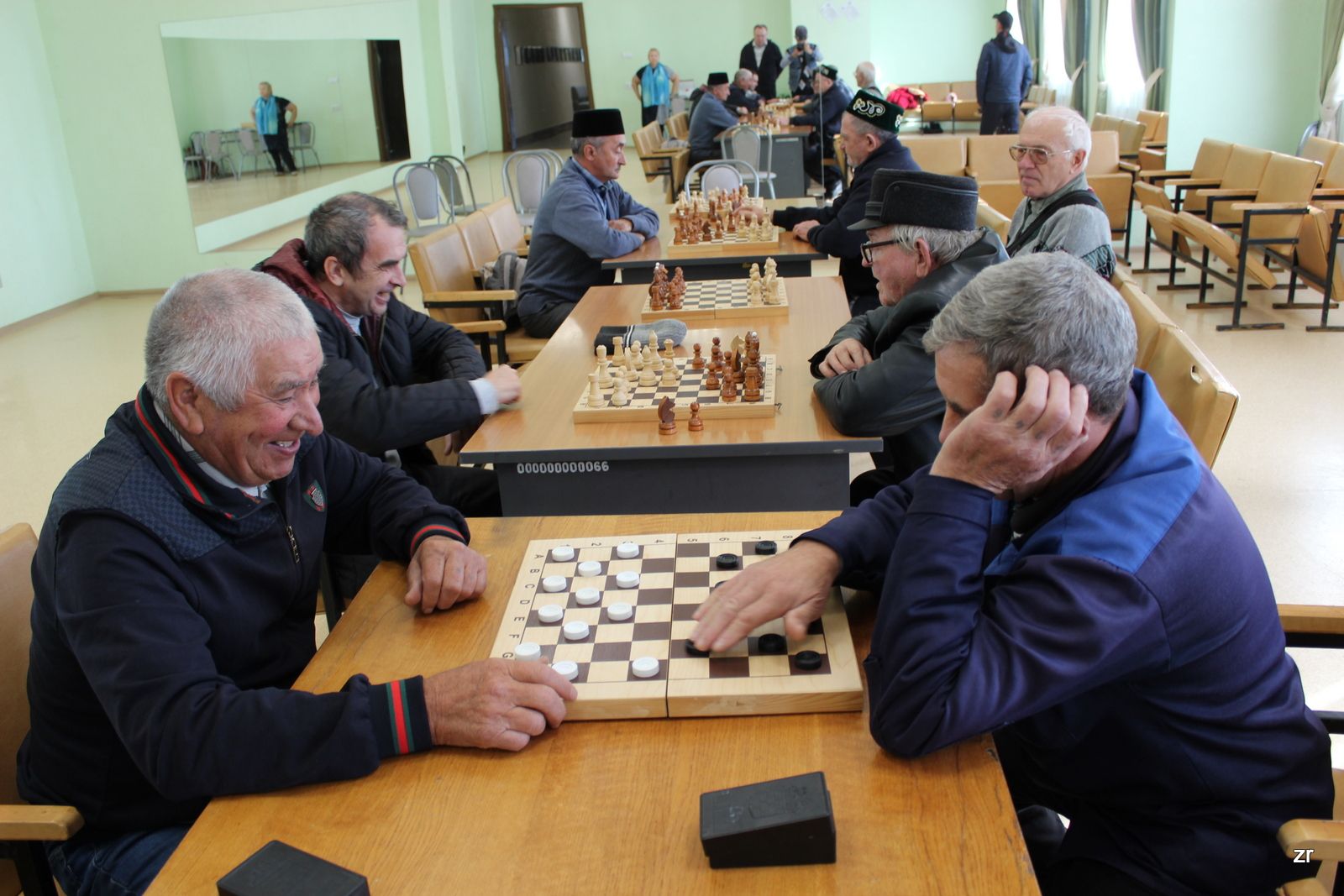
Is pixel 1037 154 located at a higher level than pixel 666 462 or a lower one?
higher

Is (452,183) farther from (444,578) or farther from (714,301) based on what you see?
(444,578)

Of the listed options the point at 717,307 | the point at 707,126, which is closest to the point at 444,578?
the point at 717,307

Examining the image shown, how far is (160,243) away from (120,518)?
23.8 feet

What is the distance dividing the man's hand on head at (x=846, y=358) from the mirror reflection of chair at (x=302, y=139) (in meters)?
6.64

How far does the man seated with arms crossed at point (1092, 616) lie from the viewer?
3.81 feet

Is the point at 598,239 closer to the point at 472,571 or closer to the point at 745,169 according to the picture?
the point at 472,571

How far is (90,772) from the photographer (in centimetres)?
145

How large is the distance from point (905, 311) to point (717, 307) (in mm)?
1230

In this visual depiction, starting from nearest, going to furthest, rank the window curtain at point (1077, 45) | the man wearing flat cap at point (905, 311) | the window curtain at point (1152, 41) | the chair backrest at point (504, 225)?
the man wearing flat cap at point (905, 311) → the chair backrest at point (504, 225) → the window curtain at point (1152, 41) → the window curtain at point (1077, 45)

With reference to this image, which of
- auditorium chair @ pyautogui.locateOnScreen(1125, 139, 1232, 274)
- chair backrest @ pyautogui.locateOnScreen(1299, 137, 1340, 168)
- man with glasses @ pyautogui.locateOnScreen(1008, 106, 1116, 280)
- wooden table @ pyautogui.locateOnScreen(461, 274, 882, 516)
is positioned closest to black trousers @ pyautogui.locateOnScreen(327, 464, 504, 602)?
wooden table @ pyautogui.locateOnScreen(461, 274, 882, 516)

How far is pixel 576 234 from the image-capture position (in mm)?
4395

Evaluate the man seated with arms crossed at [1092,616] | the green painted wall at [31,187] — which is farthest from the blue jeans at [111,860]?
the green painted wall at [31,187]

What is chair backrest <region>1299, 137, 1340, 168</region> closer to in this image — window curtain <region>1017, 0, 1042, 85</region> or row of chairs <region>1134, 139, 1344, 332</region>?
row of chairs <region>1134, 139, 1344, 332</region>

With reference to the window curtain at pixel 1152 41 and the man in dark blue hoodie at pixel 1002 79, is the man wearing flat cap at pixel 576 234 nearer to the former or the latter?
the window curtain at pixel 1152 41
